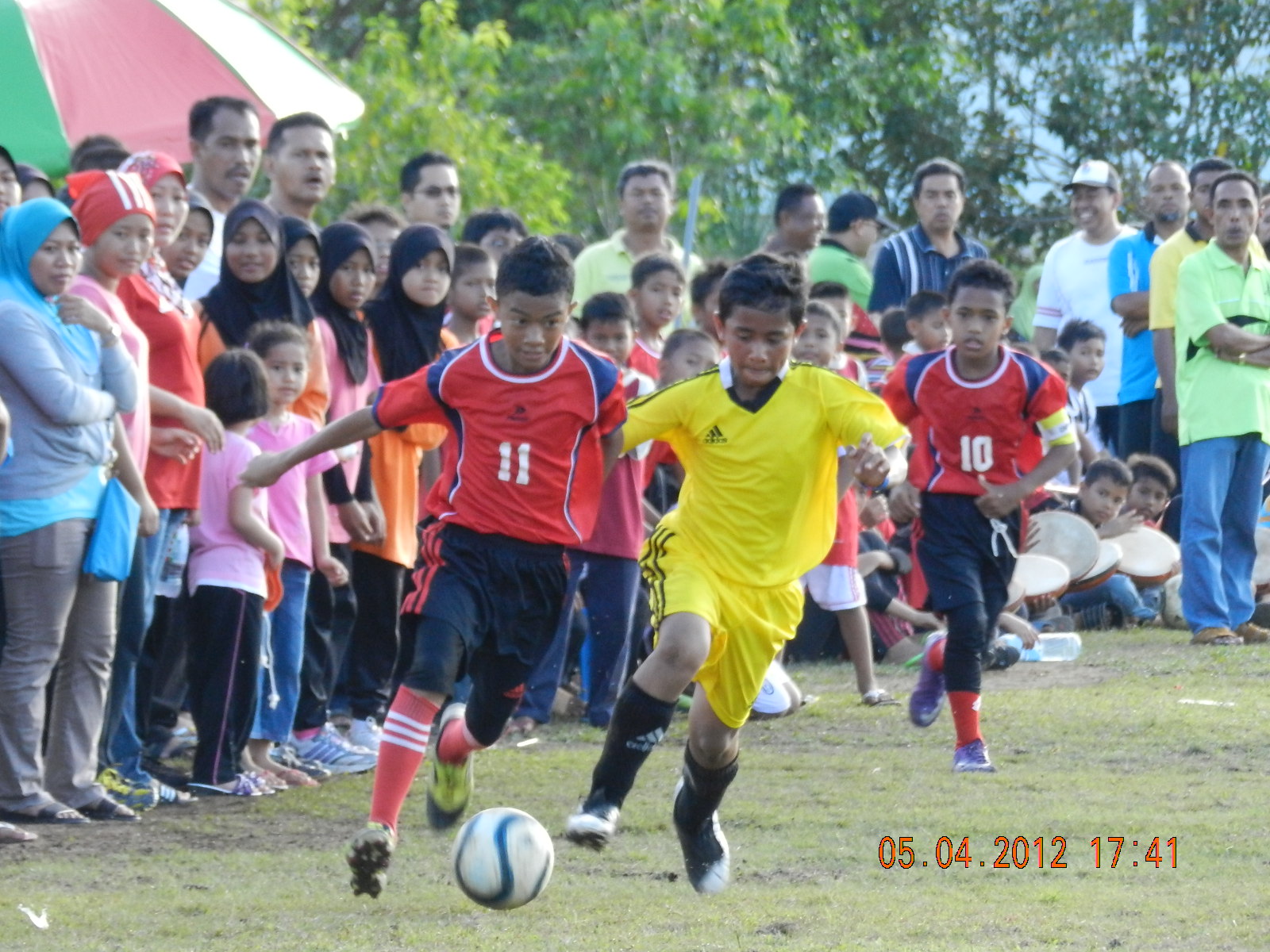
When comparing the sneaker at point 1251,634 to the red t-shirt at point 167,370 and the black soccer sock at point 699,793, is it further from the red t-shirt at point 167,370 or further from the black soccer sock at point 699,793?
the red t-shirt at point 167,370

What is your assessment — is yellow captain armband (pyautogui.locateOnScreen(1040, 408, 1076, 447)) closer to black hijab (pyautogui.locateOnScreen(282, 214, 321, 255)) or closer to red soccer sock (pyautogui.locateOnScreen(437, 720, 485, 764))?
red soccer sock (pyautogui.locateOnScreen(437, 720, 485, 764))

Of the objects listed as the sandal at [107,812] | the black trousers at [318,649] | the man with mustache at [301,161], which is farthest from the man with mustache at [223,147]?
the sandal at [107,812]

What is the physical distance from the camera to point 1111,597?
1273cm

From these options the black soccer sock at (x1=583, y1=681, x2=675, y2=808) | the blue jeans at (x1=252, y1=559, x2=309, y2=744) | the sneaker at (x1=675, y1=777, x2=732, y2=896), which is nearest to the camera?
the sneaker at (x1=675, y1=777, x2=732, y2=896)

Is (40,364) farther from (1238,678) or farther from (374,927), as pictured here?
(1238,678)

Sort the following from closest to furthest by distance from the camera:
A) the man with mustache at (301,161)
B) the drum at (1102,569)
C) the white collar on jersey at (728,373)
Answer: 1. the white collar on jersey at (728,373)
2. the man with mustache at (301,161)
3. the drum at (1102,569)

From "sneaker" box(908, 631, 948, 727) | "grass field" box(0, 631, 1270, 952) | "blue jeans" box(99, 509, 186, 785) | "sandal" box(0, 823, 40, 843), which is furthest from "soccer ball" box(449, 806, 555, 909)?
"sneaker" box(908, 631, 948, 727)

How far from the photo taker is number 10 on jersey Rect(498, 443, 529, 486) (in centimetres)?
648

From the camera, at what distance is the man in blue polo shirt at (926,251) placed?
12.3 meters

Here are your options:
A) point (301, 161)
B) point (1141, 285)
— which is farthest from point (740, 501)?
point (1141, 285)

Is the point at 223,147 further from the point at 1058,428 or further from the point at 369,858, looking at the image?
the point at 369,858

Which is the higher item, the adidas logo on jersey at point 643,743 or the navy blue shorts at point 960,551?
the navy blue shorts at point 960,551

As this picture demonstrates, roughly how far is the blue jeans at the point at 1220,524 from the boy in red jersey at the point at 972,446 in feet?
10.9

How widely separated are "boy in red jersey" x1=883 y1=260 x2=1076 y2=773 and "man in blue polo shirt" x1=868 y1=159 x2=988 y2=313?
391 cm
